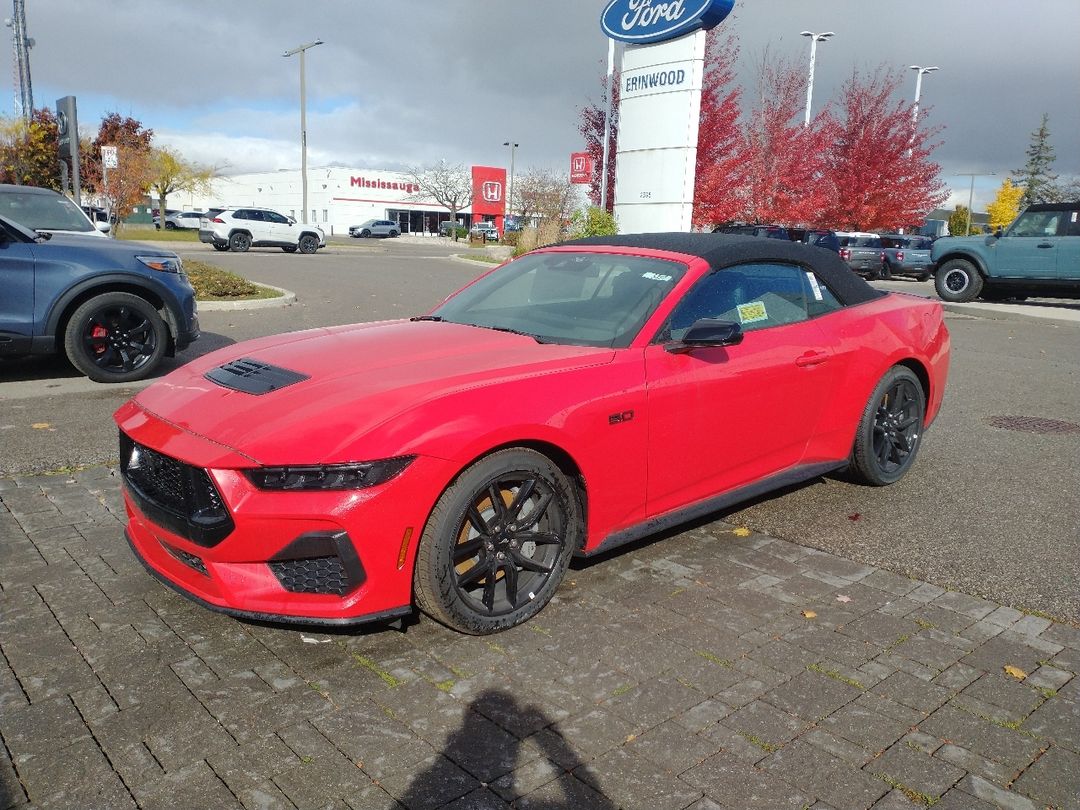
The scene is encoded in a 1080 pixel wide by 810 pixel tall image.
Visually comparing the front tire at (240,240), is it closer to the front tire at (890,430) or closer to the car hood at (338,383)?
the car hood at (338,383)

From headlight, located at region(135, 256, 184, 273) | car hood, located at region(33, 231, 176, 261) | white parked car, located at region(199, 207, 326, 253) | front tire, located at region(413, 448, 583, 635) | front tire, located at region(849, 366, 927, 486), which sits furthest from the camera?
white parked car, located at region(199, 207, 326, 253)

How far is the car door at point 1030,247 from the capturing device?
16.7 m

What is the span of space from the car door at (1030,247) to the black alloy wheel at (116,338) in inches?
633

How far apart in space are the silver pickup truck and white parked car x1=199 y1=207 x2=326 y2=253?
71.1 ft

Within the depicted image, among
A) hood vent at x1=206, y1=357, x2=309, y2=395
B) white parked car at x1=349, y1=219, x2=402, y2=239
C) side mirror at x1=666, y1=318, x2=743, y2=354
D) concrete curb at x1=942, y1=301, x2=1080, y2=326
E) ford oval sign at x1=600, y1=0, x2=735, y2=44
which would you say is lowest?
concrete curb at x1=942, y1=301, x2=1080, y2=326

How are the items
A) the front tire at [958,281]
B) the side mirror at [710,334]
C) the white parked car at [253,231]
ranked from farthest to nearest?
the white parked car at [253,231]
the front tire at [958,281]
the side mirror at [710,334]

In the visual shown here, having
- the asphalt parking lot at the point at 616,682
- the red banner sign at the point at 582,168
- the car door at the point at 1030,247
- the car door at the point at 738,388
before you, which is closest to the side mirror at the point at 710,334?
the car door at the point at 738,388

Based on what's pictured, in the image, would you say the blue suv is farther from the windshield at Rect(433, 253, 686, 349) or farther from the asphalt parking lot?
the windshield at Rect(433, 253, 686, 349)

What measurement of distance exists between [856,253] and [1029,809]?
27.9m

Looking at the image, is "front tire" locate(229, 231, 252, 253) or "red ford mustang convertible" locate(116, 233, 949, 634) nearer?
"red ford mustang convertible" locate(116, 233, 949, 634)

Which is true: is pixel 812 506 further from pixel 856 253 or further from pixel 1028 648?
pixel 856 253

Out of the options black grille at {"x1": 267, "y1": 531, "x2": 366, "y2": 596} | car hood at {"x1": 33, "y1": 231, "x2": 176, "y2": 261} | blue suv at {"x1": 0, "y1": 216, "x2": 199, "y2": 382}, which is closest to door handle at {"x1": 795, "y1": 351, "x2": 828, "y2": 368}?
black grille at {"x1": 267, "y1": 531, "x2": 366, "y2": 596}

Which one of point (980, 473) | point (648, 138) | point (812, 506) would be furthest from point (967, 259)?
point (812, 506)

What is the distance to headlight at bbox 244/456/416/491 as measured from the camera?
2867mm
